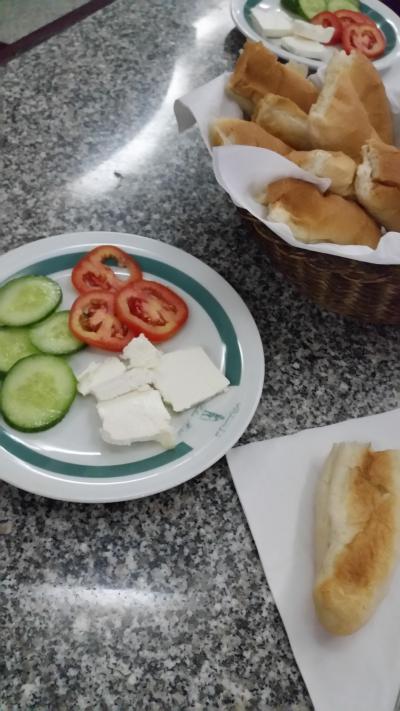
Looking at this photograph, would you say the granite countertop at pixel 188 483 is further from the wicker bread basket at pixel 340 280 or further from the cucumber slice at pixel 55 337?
the cucumber slice at pixel 55 337

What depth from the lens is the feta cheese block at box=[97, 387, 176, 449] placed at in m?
0.71

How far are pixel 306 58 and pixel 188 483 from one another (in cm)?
Result: 96

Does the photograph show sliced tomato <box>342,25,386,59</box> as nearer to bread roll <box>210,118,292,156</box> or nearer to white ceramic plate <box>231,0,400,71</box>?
white ceramic plate <box>231,0,400,71</box>

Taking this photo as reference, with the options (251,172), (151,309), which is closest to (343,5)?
(251,172)

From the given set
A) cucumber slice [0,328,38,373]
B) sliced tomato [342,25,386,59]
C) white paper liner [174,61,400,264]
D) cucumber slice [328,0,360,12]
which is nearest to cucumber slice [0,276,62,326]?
cucumber slice [0,328,38,373]

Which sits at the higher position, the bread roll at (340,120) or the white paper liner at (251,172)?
the bread roll at (340,120)

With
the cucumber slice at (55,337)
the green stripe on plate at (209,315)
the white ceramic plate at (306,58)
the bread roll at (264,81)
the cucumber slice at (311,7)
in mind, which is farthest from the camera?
the cucumber slice at (311,7)

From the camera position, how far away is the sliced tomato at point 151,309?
0.83 m

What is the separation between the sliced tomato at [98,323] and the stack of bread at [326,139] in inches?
9.5

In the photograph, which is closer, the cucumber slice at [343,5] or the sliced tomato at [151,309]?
the sliced tomato at [151,309]

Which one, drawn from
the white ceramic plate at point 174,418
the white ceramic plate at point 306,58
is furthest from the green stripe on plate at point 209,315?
the white ceramic plate at point 306,58

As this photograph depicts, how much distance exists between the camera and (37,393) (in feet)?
2.43

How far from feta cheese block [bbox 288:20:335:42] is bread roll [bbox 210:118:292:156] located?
58cm

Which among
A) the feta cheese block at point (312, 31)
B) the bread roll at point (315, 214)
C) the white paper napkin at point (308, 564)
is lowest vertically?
the white paper napkin at point (308, 564)
